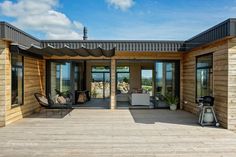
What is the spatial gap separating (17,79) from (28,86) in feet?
3.40

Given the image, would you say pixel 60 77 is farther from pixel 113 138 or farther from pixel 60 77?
pixel 113 138

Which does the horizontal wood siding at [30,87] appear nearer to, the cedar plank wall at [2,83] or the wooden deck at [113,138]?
the cedar plank wall at [2,83]

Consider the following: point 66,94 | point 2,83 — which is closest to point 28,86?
point 2,83

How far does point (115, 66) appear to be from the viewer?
37.2 feet

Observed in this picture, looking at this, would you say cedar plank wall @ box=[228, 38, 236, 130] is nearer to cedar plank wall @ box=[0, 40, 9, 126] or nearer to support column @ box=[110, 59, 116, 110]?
support column @ box=[110, 59, 116, 110]

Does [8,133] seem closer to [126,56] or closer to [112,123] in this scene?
[112,123]

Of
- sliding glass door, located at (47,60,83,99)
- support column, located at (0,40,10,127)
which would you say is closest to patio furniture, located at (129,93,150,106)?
sliding glass door, located at (47,60,83,99)

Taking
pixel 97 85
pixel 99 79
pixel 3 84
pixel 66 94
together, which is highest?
pixel 99 79

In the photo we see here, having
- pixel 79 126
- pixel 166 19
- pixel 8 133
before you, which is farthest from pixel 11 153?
pixel 166 19

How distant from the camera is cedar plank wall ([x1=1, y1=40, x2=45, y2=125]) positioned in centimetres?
748

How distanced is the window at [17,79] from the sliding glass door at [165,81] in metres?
5.63

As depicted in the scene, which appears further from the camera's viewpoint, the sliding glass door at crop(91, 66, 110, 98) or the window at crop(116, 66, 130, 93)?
A: the sliding glass door at crop(91, 66, 110, 98)

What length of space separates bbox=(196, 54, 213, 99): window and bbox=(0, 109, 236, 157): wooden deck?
1.33 metres

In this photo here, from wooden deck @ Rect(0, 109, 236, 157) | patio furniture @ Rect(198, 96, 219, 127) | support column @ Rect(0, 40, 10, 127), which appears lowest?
wooden deck @ Rect(0, 109, 236, 157)
